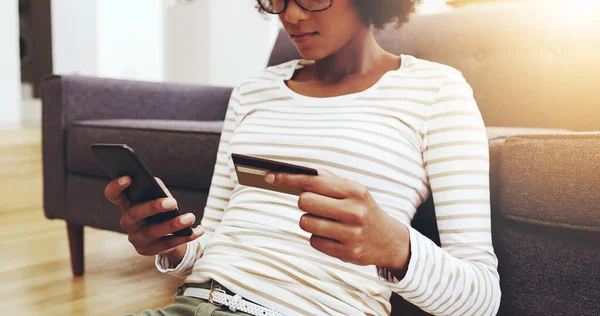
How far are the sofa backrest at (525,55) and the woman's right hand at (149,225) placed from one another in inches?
38.5

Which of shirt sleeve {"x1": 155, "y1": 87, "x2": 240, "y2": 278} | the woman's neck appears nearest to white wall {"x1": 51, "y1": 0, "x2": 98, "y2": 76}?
shirt sleeve {"x1": 155, "y1": 87, "x2": 240, "y2": 278}

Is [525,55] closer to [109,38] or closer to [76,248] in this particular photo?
[76,248]

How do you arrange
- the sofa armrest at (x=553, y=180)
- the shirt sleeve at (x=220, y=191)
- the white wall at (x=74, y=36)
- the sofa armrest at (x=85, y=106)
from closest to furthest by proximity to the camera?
the sofa armrest at (x=553, y=180) → the shirt sleeve at (x=220, y=191) → the sofa armrest at (x=85, y=106) → the white wall at (x=74, y=36)

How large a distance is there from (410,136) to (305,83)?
22 cm

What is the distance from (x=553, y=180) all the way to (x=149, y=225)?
54cm

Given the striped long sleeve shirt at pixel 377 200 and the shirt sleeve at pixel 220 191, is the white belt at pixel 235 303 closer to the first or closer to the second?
the striped long sleeve shirt at pixel 377 200

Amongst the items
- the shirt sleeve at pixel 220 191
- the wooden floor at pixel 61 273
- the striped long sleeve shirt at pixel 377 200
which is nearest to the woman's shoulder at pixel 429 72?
the striped long sleeve shirt at pixel 377 200

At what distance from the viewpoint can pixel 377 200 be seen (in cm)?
69

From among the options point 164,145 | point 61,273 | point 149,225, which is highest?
point 149,225

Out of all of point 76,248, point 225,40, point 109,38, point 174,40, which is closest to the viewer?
point 76,248

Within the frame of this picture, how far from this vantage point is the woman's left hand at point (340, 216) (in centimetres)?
48

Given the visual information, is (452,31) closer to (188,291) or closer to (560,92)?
(560,92)

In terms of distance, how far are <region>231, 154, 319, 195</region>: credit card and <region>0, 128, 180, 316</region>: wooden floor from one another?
3.02 ft

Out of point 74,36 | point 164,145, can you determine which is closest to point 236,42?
point 74,36
